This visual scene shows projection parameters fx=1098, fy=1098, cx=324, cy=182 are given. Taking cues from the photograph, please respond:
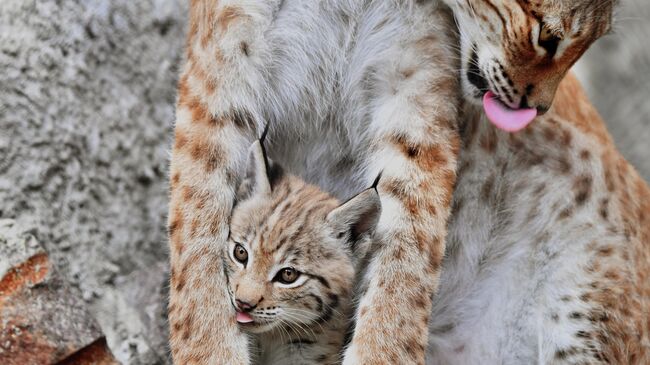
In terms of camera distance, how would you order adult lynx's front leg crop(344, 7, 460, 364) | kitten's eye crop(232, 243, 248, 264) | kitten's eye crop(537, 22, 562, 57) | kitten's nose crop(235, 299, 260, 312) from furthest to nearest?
kitten's eye crop(537, 22, 562, 57)
adult lynx's front leg crop(344, 7, 460, 364)
kitten's eye crop(232, 243, 248, 264)
kitten's nose crop(235, 299, 260, 312)

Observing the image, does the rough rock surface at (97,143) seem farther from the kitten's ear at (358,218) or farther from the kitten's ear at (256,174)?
the kitten's ear at (358,218)

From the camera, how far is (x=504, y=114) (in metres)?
4.53

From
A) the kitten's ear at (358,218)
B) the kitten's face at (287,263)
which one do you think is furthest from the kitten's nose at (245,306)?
the kitten's ear at (358,218)

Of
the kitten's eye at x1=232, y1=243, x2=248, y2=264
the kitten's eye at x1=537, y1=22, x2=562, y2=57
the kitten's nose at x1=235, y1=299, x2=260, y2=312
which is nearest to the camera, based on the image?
the kitten's nose at x1=235, y1=299, x2=260, y2=312

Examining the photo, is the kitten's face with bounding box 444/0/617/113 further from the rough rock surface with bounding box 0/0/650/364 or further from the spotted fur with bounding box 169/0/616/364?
the rough rock surface with bounding box 0/0/650/364

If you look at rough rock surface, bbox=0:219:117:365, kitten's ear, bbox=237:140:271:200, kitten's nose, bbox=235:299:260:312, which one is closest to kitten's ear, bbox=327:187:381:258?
kitten's ear, bbox=237:140:271:200

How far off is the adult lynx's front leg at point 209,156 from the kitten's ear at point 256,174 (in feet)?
0.29

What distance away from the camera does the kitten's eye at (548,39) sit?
4445mm

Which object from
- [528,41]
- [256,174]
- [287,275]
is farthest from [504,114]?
[287,275]

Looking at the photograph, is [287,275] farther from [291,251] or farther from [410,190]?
[410,190]

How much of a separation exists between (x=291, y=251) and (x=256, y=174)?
1.32 feet

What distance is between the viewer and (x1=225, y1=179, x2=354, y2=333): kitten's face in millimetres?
3992

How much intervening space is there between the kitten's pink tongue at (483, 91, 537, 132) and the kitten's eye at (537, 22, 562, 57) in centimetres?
26

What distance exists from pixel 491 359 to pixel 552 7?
1.56m
